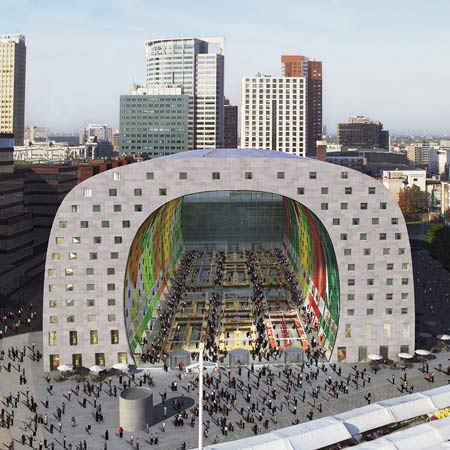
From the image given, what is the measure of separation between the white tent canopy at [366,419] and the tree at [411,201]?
140553mm

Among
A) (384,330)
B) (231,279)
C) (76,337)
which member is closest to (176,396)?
(76,337)

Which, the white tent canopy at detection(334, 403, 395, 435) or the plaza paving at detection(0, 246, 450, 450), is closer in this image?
the white tent canopy at detection(334, 403, 395, 435)

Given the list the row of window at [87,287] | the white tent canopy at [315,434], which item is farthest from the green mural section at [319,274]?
the row of window at [87,287]

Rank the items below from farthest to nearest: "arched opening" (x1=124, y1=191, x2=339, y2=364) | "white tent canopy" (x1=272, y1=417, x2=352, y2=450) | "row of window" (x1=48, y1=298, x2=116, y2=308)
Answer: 1. "arched opening" (x1=124, y1=191, x2=339, y2=364)
2. "row of window" (x1=48, y1=298, x2=116, y2=308)
3. "white tent canopy" (x1=272, y1=417, x2=352, y2=450)

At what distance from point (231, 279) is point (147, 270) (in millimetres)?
29429

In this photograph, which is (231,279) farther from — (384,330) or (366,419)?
(366,419)

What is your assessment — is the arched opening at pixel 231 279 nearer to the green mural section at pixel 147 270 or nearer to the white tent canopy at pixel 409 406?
the green mural section at pixel 147 270

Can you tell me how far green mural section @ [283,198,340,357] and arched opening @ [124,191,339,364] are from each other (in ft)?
0.50

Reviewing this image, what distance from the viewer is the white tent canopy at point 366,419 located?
47750mm

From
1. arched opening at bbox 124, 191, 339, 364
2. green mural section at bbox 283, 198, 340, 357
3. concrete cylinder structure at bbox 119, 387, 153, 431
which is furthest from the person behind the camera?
arched opening at bbox 124, 191, 339, 364

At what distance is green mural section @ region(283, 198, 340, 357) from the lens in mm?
70000

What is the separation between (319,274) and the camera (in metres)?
80.8

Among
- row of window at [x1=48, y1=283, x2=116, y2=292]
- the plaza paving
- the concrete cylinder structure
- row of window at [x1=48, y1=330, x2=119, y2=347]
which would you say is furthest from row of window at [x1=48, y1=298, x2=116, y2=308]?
the concrete cylinder structure

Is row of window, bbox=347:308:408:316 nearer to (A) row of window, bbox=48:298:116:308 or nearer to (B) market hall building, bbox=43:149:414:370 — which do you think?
(B) market hall building, bbox=43:149:414:370
